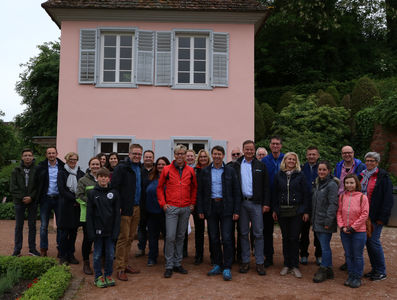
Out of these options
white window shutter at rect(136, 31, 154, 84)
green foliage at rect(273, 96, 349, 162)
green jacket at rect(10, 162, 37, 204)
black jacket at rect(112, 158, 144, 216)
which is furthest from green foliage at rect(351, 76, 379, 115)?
green jacket at rect(10, 162, 37, 204)

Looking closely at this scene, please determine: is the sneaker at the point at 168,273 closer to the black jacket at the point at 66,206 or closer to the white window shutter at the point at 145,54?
the black jacket at the point at 66,206

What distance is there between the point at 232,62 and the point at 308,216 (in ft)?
18.7

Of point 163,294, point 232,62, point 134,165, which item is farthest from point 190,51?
point 163,294

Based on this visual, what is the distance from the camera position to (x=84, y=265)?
604cm

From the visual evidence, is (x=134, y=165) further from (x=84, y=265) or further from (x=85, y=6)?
(x=85, y=6)

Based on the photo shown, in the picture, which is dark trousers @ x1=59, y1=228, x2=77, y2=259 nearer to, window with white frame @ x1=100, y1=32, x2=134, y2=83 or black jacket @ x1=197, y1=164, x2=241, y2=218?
black jacket @ x1=197, y1=164, x2=241, y2=218

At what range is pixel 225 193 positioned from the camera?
583cm

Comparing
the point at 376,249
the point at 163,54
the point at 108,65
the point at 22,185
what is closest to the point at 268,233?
the point at 376,249

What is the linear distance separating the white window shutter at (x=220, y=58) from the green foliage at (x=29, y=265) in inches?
251

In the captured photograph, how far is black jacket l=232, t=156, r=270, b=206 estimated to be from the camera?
5.91 meters

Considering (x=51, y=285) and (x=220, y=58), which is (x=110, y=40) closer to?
(x=220, y=58)

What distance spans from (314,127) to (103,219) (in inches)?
401

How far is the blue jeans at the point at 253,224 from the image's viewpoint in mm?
5938

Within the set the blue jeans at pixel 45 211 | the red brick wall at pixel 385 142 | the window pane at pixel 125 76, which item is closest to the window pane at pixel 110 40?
the window pane at pixel 125 76
